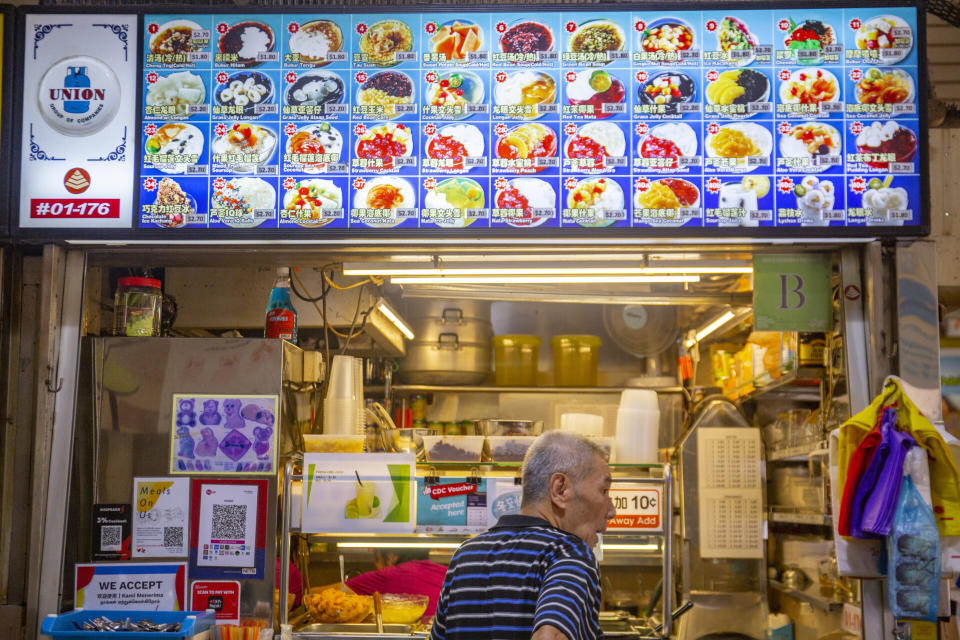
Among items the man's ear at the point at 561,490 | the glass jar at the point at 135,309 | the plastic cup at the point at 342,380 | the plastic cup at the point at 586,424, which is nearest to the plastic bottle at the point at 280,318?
the plastic cup at the point at 342,380

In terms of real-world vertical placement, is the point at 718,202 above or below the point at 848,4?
below

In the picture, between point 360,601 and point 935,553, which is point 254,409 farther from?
point 935,553

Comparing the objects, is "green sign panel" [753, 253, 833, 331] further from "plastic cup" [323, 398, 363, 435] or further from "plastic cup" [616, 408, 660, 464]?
"plastic cup" [323, 398, 363, 435]

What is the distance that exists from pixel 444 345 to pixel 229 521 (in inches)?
144

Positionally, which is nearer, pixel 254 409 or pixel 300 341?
pixel 254 409

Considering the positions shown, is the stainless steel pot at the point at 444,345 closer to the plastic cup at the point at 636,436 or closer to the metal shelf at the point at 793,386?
the metal shelf at the point at 793,386

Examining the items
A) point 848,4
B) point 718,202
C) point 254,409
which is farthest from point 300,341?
point 848,4

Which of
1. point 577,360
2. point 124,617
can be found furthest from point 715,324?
point 124,617

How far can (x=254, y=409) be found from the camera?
13.9ft

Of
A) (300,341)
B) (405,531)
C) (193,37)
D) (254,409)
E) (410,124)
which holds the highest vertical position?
(193,37)

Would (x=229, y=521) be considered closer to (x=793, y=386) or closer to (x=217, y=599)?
(x=217, y=599)

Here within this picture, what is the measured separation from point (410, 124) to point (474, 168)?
0.34 m

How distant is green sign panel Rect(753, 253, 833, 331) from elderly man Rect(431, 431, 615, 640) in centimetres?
174

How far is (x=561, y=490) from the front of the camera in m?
2.70
